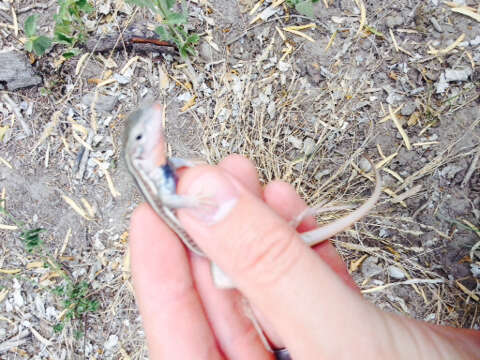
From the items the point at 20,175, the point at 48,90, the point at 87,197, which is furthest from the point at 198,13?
the point at 20,175

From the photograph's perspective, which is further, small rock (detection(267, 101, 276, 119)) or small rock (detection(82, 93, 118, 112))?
small rock (detection(82, 93, 118, 112))

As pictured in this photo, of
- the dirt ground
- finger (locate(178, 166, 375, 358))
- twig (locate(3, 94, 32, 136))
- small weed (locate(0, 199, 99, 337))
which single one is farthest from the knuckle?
twig (locate(3, 94, 32, 136))

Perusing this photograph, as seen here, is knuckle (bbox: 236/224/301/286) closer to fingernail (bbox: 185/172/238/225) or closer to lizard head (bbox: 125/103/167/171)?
fingernail (bbox: 185/172/238/225)

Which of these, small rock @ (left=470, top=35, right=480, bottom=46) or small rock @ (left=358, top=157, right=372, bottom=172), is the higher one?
small rock @ (left=470, top=35, right=480, bottom=46)

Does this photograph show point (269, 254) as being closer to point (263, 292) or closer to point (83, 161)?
point (263, 292)

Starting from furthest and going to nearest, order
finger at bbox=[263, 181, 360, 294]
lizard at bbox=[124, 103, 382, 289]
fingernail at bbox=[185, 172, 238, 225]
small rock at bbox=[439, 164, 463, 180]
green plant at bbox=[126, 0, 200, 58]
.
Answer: small rock at bbox=[439, 164, 463, 180], green plant at bbox=[126, 0, 200, 58], finger at bbox=[263, 181, 360, 294], lizard at bbox=[124, 103, 382, 289], fingernail at bbox=[185, 172, 238, 225]

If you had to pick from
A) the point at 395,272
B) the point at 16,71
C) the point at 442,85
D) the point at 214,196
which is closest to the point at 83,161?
the point at 16,71

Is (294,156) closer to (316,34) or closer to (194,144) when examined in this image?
(194,144)
